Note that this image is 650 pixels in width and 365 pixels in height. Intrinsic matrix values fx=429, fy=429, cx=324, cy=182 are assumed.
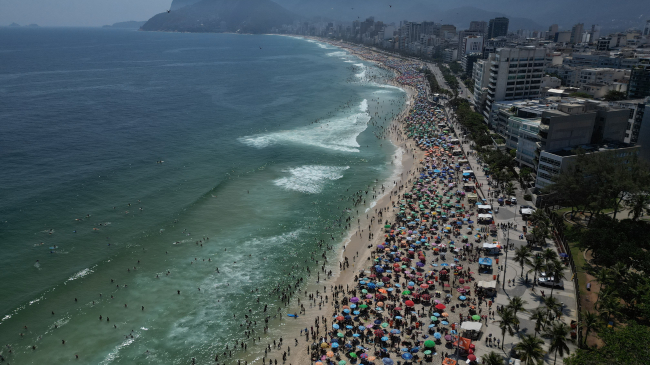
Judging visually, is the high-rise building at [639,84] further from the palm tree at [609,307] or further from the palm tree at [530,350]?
the palm tree at [530,350]

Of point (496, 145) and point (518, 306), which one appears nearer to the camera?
point (518, 306)

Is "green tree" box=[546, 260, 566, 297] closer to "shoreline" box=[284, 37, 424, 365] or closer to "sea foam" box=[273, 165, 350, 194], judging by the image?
"shoreline" box=[284, 37, 424, 365]

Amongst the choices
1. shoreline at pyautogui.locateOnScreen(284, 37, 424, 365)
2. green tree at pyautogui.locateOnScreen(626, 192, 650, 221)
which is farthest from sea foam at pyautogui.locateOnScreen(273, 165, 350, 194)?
green tree at pyautogui.locateOnScreen(626, 192, 650, 221)

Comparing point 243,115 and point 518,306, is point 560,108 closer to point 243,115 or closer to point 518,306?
point 518,306

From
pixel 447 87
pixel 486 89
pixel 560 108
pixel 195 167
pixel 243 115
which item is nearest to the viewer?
pixel 560 108

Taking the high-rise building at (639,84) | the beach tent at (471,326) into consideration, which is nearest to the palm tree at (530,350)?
the beach tent at (471,326)

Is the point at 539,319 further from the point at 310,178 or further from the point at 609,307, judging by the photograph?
the point at 310,178

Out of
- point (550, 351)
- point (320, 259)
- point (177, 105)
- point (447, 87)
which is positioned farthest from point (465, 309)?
point (447, 87)

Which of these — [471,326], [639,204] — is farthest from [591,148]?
[471,326]
